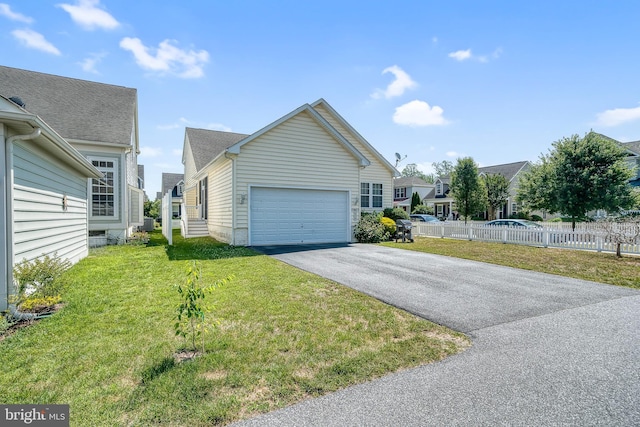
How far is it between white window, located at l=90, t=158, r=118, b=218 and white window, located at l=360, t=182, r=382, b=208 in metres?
13.1

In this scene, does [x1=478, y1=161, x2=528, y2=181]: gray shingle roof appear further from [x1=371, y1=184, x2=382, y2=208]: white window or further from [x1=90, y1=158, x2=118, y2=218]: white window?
[x1=90, y1=158, x2=118, y2=218]: white window

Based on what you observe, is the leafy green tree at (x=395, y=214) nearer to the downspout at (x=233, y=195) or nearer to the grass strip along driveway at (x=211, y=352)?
the downspout at (x=233, y=195)

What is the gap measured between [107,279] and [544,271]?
11.2m

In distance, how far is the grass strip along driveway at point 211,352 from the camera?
2549 millimetres

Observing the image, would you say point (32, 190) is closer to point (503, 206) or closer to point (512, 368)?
point (512, 368)

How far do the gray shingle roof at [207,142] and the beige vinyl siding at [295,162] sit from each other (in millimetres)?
9288

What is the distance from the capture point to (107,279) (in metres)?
6.93

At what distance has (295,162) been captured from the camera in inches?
523

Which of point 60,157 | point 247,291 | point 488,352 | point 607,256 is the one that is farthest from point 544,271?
point 60,157

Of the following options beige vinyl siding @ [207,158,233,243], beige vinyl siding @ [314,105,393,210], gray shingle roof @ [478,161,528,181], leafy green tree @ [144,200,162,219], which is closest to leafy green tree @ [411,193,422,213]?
gray shingle roof @ [478,161,528,181]

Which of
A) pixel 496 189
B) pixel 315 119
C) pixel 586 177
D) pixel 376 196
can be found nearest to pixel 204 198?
pixel 315 119

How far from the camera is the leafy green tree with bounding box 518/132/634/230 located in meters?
16.8

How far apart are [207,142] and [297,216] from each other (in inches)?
519

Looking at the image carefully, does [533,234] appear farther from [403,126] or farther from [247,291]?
[403,126]
